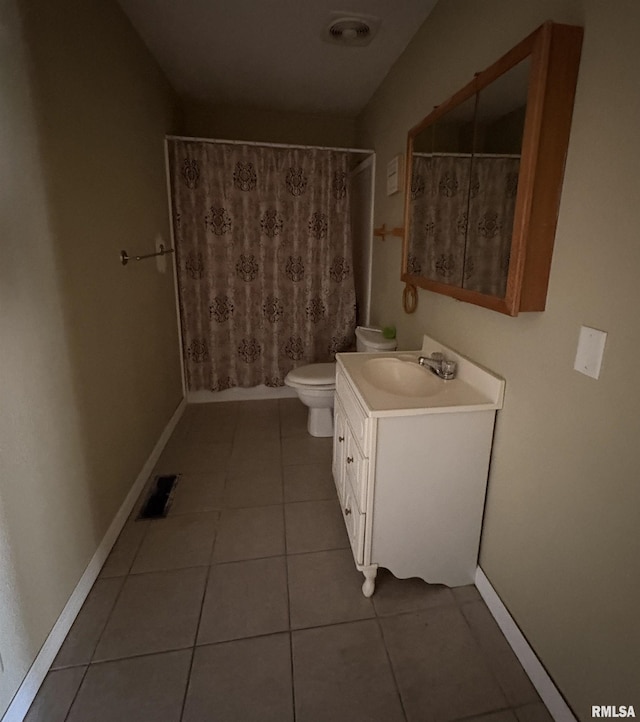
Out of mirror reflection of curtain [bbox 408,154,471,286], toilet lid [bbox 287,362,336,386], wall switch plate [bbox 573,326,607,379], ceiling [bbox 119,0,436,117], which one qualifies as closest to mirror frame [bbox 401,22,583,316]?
wall switch plate [bbox 573,326,607,379]

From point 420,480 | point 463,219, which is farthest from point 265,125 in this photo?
point 420,480

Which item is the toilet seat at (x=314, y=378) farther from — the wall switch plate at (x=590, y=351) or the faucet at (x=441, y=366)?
the wall switch plate at (x=590, y=351)

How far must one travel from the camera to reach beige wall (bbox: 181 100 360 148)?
306 cm

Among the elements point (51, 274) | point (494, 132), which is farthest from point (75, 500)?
point (494, 132)

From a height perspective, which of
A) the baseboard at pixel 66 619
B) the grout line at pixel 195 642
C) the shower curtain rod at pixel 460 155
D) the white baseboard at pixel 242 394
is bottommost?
the grout line at pixel 195 642

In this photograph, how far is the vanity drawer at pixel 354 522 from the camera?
146 cm

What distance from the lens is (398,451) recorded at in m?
1.36

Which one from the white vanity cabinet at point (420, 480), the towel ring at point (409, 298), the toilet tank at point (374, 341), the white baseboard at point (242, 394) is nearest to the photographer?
the white vanity cabinet at point (420, 480)

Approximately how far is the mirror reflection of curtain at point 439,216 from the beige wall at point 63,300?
1.42m

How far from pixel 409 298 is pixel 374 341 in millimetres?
398

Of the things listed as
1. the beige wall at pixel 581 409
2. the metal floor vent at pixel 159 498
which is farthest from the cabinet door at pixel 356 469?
the metal floor vent at pixel 159 498

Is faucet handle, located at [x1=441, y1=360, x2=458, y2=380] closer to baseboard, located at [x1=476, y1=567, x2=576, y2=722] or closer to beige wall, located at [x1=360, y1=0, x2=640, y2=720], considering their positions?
beige wall, located at [x1=360, y1=0, x2=640, y2=720]

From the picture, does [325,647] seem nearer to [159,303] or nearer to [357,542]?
[357,542]

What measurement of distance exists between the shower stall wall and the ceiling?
0.39 metres
